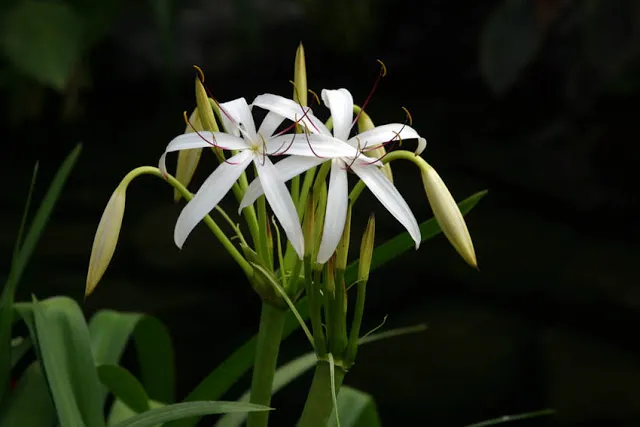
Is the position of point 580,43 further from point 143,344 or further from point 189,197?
point 189,197

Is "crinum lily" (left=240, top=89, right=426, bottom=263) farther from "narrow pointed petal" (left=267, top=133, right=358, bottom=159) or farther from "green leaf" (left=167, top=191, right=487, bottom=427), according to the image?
"green leaf" (left=167, top=191, right=487, bottom=427)

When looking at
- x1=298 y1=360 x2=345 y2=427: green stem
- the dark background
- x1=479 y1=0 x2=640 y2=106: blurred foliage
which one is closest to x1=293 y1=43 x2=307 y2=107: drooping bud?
x1=298 y1=360 x2=345 y2=427: green stem

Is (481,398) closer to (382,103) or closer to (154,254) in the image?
(154,254)

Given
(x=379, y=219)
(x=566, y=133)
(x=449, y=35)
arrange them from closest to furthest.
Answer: (x=379, y=219)
(x=566, y=133)
(x=449, y=35)

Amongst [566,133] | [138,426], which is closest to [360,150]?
[138,426]

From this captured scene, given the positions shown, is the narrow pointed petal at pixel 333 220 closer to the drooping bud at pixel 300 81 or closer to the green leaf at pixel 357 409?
the drooping bud at pixel 300 81

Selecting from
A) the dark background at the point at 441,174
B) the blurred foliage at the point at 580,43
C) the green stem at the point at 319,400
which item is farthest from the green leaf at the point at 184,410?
the blurred foliage at the point at 580,43
